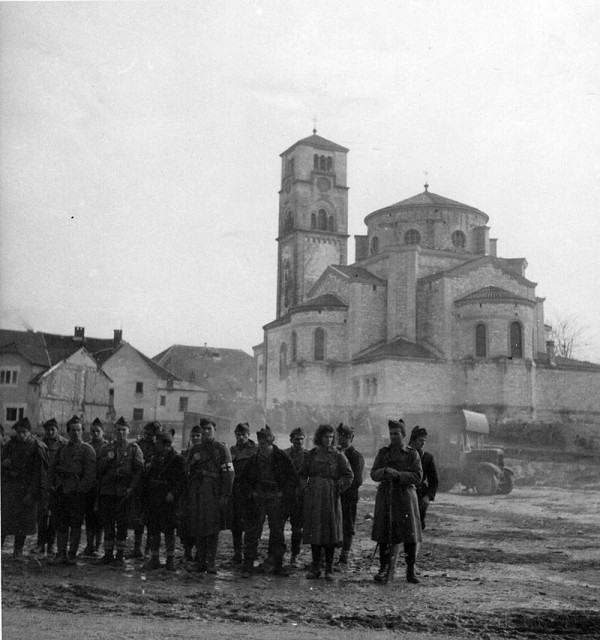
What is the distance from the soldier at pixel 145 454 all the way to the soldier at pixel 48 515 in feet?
3.50

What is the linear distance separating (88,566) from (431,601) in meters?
4.18

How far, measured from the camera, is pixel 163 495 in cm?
920

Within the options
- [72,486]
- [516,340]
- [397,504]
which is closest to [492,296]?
[516,340]

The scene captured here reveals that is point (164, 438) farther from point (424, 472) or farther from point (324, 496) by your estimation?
point (424, 472)

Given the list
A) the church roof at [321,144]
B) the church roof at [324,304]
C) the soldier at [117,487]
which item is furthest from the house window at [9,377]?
the church roof at [321,144]

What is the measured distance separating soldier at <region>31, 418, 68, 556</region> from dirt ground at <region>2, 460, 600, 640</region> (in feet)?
1.71

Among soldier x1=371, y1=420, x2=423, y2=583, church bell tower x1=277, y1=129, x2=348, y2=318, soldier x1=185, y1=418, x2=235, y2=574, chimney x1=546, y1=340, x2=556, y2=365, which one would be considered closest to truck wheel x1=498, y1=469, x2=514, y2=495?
soldier x1=371, y1=420, x2=423, y2=583

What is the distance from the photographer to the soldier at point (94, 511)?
9.70 meters

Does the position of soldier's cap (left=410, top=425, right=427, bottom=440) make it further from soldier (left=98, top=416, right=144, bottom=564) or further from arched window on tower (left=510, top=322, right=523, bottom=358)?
arched window on tower (left=510, top=322, right=523, bottom=358)

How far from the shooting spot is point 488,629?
6.77 metres

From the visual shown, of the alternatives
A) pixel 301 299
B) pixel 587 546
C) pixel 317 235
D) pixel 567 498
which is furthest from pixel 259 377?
pixel 587 546

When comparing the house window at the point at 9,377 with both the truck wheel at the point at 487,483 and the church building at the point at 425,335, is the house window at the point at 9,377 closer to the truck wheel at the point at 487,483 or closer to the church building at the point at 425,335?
the truck wheel at the point at 487,483

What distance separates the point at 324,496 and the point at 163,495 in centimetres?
201

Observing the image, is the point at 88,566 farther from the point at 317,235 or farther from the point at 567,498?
the point at 317,235
